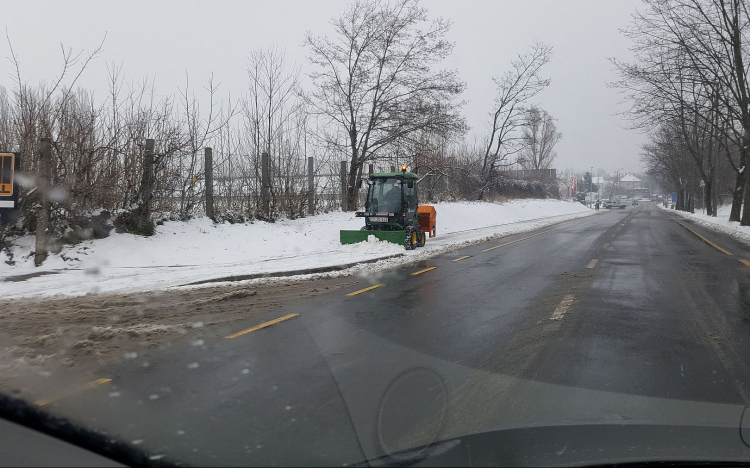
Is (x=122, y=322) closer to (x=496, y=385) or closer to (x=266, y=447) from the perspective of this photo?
(x=266, y=447)

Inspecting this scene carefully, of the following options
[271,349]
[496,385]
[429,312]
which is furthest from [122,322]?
[496,385]

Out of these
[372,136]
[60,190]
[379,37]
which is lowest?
[60,190]

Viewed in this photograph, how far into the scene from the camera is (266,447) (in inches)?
145

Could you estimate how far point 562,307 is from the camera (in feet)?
28.0

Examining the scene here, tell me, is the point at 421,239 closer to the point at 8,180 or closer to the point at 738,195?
the point at 8,180

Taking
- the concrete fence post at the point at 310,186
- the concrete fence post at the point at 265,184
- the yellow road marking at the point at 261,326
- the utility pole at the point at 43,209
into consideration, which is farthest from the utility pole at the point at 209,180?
the yellow road marking at the point at 261,326

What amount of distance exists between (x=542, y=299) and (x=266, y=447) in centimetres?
666

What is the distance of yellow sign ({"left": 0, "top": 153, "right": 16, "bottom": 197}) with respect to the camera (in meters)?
12.2

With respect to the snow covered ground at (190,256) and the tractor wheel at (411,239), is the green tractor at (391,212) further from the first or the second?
the snow covered ground at (190,256)

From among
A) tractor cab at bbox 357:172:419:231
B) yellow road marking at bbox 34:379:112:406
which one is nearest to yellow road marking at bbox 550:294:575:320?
yellow road marking at bbox 34:379:112:406

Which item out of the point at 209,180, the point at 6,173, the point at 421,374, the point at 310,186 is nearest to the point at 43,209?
the point at 6,173

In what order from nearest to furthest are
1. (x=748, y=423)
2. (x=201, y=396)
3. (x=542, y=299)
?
(x=748, y=423) → (x=201, y=396) → (x=542, y=299)

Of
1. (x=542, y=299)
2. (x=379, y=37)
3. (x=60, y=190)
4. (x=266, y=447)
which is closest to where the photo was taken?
(x=266, y=447)

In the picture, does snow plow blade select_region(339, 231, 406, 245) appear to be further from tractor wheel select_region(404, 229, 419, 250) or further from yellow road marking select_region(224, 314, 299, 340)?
yellow road marking select_region(224, 314, 299, 340)
